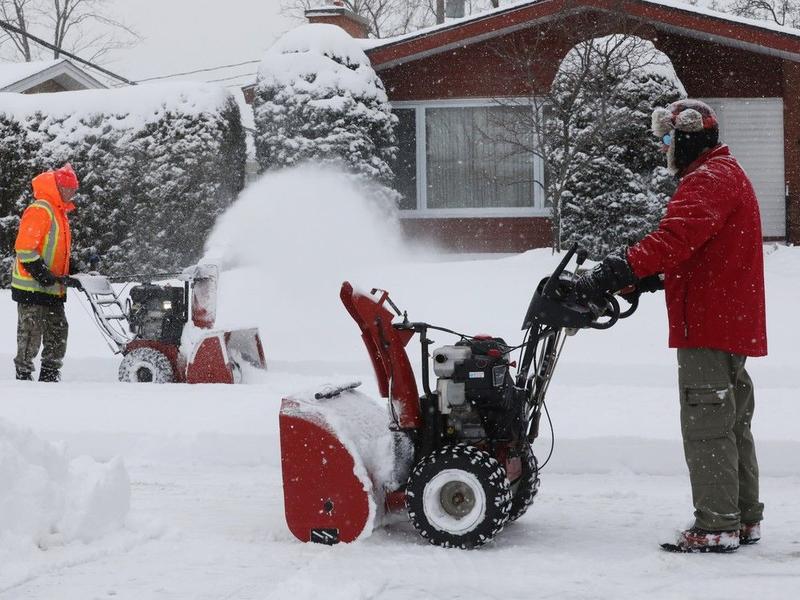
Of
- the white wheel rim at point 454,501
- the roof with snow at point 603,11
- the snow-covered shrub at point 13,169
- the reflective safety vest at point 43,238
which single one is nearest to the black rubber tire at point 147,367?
the reflective safety vest at point 43,238

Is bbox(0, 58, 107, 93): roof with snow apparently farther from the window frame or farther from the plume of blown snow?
the plume of blown snow

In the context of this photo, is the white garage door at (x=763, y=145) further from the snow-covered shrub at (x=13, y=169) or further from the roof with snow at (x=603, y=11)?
the snow-covered shrub at (x=13, y=169)

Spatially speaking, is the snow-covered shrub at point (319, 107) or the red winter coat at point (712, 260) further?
the snow-covered shrub at point (319, 107)

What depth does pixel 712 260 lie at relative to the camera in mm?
4742

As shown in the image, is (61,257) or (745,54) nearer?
(61,257)

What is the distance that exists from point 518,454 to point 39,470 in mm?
2004

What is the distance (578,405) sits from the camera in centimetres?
745

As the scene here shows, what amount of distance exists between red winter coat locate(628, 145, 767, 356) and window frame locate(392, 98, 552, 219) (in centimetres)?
1436

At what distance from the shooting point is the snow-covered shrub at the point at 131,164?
16.2 meters

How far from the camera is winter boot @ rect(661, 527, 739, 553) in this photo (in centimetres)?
468

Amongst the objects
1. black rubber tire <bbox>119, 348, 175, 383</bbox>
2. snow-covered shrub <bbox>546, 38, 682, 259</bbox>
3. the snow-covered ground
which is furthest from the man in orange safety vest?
snow-covered shrub <bbox>546, 38, 682, 259</bbox>

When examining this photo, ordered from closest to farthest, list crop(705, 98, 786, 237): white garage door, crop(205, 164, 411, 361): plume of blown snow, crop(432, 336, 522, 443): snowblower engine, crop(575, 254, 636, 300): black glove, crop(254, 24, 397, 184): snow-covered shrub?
1. crop(575, 254, 636, 300): black glove
2. crop(432, 336, 522, 443): snowblower engine
3. crop(205, 164, 411, 361): plume of blown snow
4. crop(254, 24, 397, 184): snow-covered shrub
5. crop(705, 98, 786, 237): white garage door

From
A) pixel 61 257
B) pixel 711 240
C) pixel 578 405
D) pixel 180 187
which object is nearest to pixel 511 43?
pixel 180 187

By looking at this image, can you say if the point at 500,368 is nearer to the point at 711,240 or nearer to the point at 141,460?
the point at 711,240
